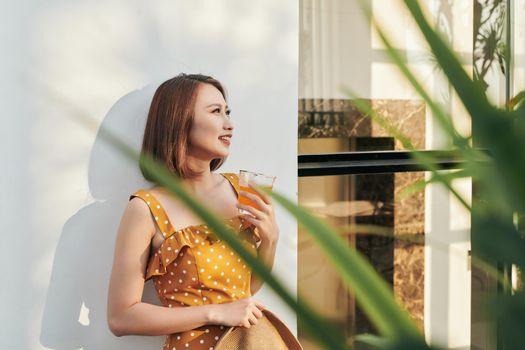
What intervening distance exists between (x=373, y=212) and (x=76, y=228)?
1.31 m

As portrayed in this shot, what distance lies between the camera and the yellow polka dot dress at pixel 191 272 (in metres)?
2.14

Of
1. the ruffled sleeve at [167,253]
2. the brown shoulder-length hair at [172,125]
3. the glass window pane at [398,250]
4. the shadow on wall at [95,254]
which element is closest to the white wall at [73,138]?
the shadow on wall at [95,254]

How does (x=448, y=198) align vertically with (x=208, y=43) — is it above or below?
below

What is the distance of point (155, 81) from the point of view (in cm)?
244

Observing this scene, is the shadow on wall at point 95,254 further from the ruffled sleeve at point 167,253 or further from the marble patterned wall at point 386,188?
the marble patterned wall at point 386,188

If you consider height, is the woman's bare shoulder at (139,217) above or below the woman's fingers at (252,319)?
above

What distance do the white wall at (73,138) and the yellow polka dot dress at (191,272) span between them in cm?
22

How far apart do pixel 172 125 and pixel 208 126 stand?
0.32 feet

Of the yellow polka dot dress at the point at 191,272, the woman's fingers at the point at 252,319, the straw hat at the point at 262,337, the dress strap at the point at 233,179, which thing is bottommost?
the straw hat at the point at 262,337

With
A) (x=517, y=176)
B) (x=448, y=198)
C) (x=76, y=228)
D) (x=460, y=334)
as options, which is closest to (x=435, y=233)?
(x=448, y=198)

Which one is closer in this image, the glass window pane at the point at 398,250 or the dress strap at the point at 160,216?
the dress strap at the point at 160,216

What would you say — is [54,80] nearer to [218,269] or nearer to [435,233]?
[218,269]

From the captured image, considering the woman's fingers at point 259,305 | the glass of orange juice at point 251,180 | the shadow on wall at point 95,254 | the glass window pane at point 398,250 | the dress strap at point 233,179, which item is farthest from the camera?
the glass window pane at point 398,250

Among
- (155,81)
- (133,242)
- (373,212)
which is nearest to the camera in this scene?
(133,242)
